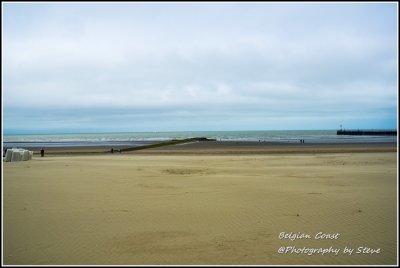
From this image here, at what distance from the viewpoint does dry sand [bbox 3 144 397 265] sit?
17.4 feet

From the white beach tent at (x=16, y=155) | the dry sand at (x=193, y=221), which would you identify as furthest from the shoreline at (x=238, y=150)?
the dry sand at (x=193, y=221)

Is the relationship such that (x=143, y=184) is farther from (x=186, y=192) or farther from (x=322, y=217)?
(x=322, y=217)

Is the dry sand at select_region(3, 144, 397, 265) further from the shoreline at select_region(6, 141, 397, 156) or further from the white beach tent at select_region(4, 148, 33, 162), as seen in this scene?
the shoreline at select_region(6, 141, 397, 156)

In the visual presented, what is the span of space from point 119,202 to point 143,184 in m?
2.90

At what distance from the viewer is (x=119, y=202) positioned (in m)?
8.88

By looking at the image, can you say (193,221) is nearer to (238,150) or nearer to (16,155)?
(16,155)

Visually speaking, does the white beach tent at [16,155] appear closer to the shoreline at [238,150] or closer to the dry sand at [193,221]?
the dry sand at [193,221]

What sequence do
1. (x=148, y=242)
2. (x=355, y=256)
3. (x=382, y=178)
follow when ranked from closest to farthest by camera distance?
(x=355, y=256), (x=148, y=242), (x=382, y=178)

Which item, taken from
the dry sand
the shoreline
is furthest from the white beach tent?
the shoreline

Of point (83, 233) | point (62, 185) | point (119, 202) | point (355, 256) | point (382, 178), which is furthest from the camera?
point (382, 178)

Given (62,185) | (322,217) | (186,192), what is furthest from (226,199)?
(62,185)

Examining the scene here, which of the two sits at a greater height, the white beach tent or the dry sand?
the white beach tent

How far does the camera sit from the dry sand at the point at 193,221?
5316 millimetres

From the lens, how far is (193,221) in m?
7.03
